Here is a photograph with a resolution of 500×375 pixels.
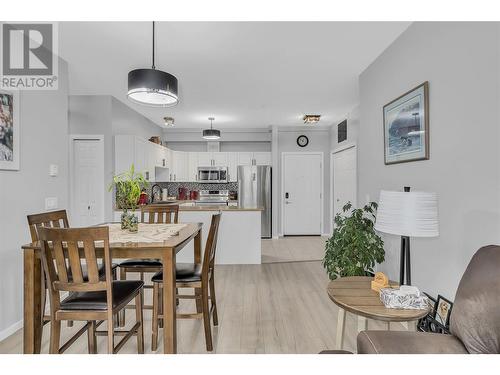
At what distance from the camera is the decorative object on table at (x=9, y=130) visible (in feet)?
7.42

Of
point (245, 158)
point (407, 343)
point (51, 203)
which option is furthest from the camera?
point (245, 158)

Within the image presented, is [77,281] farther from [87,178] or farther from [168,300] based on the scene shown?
[87,178]

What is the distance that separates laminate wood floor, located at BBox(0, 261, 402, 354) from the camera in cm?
214

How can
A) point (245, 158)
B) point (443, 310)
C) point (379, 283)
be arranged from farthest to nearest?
point (245, 158) → point (443, 310) → point (379, 283)

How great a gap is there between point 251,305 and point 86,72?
10.5ft

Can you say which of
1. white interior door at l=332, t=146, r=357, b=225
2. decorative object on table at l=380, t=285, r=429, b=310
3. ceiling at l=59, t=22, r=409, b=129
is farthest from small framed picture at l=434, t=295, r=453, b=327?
white interior door at l=332, t=146, r=357, b=225

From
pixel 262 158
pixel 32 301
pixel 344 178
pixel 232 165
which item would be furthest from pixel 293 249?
pixel 32 301

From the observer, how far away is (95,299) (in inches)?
66.1

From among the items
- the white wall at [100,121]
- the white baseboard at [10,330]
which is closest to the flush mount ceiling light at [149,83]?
the white baseboard at [10,330]

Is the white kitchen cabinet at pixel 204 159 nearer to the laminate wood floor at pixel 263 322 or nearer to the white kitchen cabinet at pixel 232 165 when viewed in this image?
the white kitchen cabinet at pixel 232 165

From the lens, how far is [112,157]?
4.24 meters

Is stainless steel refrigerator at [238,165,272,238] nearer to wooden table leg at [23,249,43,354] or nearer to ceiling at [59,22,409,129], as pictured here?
ceiling at [59,22,409,129]

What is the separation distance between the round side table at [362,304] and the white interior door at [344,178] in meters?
3.53

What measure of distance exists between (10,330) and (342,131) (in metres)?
5.46
